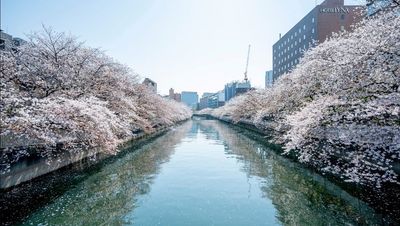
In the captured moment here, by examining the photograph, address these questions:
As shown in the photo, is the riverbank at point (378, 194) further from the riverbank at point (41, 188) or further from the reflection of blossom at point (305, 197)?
the riverbank at point (41, 188)

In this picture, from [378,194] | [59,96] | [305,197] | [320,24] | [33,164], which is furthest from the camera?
[320,24]

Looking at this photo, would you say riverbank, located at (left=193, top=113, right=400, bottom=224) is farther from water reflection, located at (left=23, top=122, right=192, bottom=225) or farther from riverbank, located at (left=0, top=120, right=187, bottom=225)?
riverbank, located at (left=0, top=120, right=187, bottom=225)

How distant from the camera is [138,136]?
122 feet

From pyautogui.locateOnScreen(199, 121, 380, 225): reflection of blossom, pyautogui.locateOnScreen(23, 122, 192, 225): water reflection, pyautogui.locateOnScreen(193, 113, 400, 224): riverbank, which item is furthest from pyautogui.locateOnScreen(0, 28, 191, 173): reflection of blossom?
pyautogui.locateOnScreen(193, 113, 400, 224): riverbank

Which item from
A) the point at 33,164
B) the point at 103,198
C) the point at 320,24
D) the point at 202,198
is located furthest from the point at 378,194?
the point at 320,24

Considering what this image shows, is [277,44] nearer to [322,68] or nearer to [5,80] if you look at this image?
[322,68]

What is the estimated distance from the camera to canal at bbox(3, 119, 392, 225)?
10.8m

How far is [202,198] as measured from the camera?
1345 centimetres

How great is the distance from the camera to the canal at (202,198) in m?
10.8

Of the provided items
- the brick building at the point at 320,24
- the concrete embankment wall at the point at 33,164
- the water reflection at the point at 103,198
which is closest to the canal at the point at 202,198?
the water reflection at the point at 103,198

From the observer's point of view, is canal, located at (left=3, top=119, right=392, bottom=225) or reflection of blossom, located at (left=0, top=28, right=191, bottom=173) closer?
canal, located at (left=3, top=119, right=392, bottom=225)

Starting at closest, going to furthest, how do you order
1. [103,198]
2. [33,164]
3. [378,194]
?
[378,194] → [103,198] → [33,164]

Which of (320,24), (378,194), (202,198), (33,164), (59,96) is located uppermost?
(320,24)

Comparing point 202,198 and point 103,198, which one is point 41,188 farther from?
point 202,198
